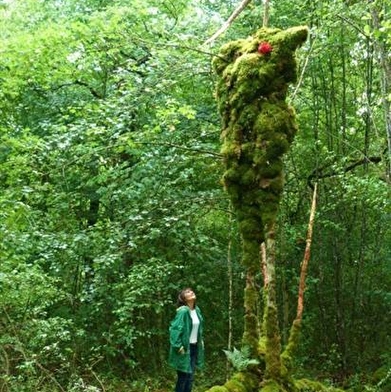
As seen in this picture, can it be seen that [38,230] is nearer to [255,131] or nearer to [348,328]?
[255,131]

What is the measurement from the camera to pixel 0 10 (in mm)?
11234

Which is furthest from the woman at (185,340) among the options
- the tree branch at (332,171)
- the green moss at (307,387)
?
the tree branch at (332,171)

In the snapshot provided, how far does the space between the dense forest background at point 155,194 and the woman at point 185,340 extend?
0.86 metres

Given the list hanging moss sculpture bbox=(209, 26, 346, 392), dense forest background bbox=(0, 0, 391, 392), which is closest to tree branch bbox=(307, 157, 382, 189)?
dense forest background bbox=(0, 0, 391, 392)

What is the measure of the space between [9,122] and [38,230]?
119 inches

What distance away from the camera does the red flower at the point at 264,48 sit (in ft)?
12.0

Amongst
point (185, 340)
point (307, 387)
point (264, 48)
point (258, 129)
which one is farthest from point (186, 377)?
point (264, 48)

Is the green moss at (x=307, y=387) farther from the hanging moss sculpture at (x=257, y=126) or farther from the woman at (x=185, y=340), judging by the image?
the hanging moss sculpture at (x=257, y=126)

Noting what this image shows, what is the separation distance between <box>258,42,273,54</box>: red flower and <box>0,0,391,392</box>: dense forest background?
273 centimetres

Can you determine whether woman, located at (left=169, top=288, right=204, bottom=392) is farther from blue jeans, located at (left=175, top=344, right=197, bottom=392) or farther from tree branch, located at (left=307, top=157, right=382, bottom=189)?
tree branch, located at (left=307, top=157, right=382, bottom=189)

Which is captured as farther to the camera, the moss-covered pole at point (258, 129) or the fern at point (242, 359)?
the fern at point (242, 359)

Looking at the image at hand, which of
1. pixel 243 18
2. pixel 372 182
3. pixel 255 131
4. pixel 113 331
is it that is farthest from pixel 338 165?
pixel 255 131

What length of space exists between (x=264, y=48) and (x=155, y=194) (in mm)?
4681

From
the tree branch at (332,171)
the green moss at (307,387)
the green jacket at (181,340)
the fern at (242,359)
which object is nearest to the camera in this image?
the fern at (242,359)
